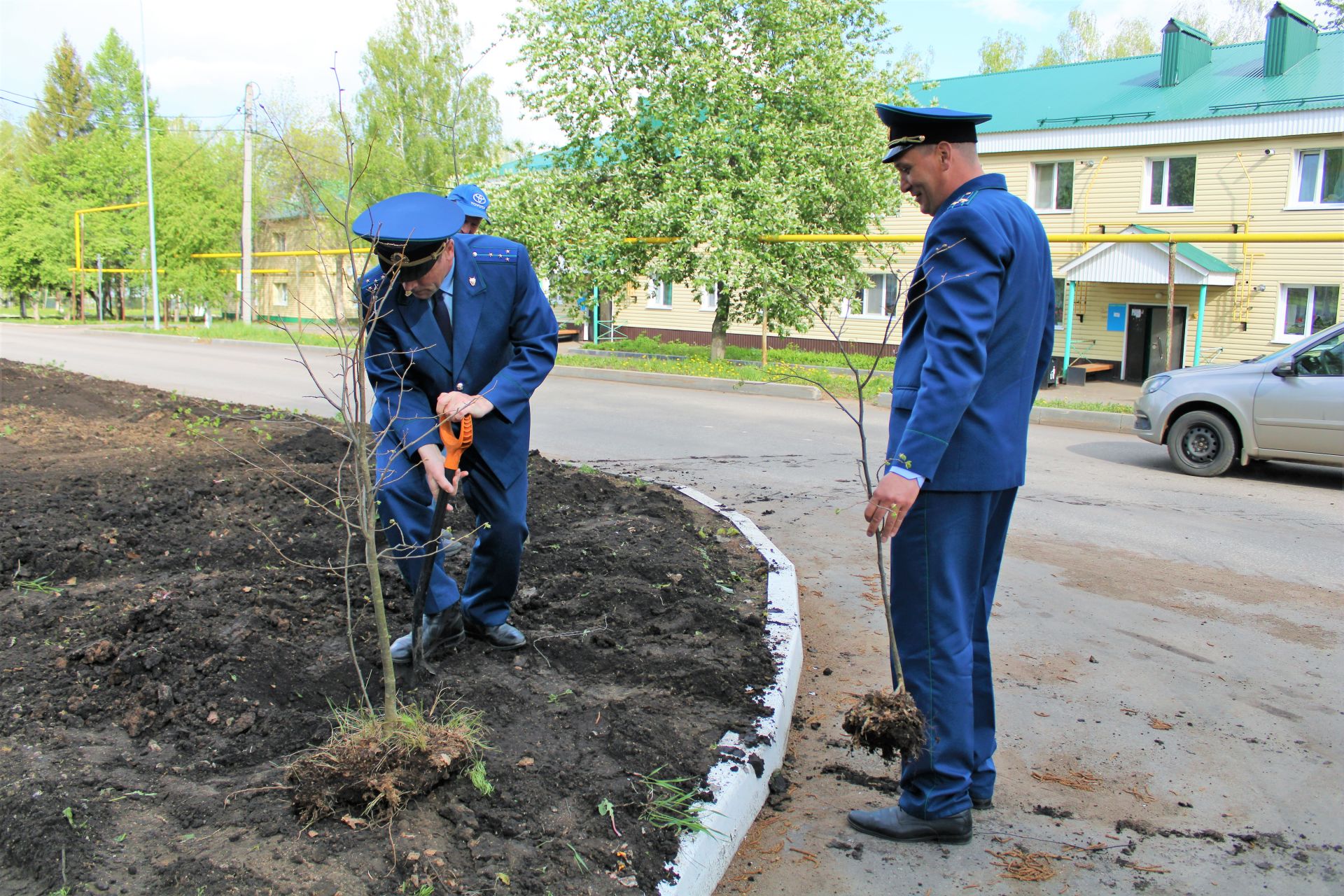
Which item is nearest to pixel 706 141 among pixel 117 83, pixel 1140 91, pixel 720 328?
pixel 720 328

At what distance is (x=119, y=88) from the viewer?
172ft

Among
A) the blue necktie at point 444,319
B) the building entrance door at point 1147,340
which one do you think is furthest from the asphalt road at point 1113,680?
the building entrance door at point 1147,340

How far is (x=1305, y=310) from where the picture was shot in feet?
73.5

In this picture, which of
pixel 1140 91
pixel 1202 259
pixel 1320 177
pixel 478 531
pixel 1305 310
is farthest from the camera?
pixel 1140 91

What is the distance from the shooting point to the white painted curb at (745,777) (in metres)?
2.50

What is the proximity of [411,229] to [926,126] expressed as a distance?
67.7 inches

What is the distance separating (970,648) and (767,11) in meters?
18.2

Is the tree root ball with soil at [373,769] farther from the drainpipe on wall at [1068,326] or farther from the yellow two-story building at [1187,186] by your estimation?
the drainpipe on wall at [1068,326]

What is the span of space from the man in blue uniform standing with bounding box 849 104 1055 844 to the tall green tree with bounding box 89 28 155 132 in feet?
195

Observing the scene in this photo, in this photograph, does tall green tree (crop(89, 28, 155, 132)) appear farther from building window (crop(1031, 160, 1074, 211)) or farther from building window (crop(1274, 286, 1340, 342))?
building window (crop(1274, 286, 1340, 342))

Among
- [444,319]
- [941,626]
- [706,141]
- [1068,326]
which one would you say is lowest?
[941,626]

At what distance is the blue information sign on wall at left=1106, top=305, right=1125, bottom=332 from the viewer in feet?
79.7

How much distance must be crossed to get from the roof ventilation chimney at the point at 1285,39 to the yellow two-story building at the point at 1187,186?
43mm

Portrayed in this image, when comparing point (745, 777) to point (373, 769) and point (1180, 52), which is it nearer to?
point (373, 769)
